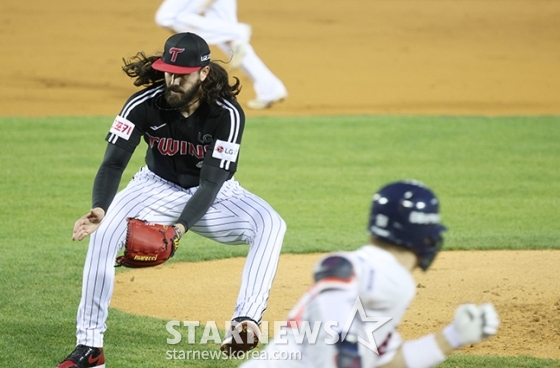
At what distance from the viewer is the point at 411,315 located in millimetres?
6363

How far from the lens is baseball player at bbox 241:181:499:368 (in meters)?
3.12

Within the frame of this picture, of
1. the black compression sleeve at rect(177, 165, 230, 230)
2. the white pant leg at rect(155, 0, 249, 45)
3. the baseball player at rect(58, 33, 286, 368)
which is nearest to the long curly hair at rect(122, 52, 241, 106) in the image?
the baseball player at rect(58, 33, 286, 368)

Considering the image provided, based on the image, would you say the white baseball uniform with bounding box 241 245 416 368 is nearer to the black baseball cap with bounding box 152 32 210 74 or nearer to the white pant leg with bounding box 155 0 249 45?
the black baseball cap with bounding box 152 32 210 74

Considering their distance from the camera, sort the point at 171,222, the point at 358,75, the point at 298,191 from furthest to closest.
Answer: the point at 358,75 < the point at 298,191 < the point at 171,222

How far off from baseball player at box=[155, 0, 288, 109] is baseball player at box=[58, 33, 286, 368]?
6289 millimetres

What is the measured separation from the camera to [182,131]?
18.2 feet

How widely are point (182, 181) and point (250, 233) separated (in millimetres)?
544

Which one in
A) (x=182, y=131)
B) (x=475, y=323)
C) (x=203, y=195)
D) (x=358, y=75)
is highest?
(x=358, y=75)

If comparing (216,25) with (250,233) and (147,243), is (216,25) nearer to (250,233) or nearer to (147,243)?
(250,233)

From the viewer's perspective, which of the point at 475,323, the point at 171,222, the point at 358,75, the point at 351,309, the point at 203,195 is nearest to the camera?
the point at 351,309

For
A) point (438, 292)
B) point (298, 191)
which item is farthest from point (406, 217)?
point (298, 191)

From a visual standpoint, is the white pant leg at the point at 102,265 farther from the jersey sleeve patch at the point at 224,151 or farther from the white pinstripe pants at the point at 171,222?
the jersey sleeve patch at the point at 224,151

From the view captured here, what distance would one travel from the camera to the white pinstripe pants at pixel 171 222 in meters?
5.09

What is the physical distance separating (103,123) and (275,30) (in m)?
8.61
